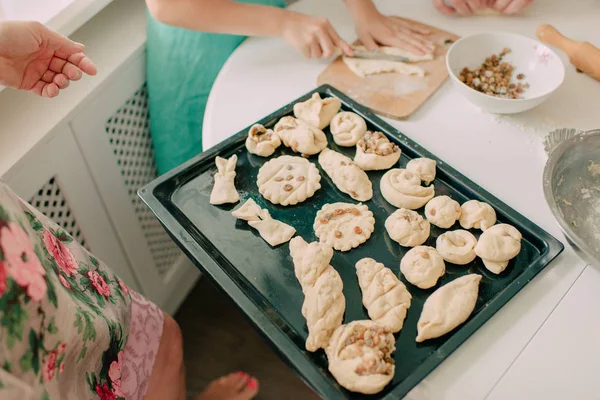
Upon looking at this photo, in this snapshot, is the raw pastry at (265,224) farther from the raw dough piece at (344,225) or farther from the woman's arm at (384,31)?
the woman's arm at (384,31)

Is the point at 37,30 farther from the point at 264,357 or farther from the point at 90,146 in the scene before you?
the point at 264,357

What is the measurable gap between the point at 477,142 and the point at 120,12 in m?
1.03

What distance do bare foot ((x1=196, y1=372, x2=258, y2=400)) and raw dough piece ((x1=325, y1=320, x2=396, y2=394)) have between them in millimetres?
775

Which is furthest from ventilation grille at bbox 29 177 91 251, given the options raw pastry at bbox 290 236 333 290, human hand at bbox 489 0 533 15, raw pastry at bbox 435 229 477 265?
human hand at bbox 489 0 533 15

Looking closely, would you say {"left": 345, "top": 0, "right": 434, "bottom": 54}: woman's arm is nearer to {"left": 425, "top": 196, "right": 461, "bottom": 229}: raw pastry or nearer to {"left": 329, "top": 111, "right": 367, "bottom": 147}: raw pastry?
{"left": 329, "top": 111, "right": 367, "bottom": 147}: raw pastry

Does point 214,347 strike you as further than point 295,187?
Yes

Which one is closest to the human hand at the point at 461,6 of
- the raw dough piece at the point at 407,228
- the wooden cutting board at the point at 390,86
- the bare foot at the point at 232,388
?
the wooden cutting board at the point at 390,86

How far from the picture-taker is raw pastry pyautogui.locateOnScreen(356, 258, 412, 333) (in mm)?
747

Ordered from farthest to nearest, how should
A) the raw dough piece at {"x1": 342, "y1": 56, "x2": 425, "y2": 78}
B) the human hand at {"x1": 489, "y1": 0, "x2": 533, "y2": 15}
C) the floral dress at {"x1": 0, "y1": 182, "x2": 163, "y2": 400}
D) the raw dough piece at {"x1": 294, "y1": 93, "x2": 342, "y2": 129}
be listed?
the human hand at {"x1": 489, "y1": 0, "x2": 533, "y2": 15} → the raw dough piece at {"x1": 342, "y1": 56, "x2": 425, "y2": 78} → the raw dough piece at {"x1": 294, "y1": 93, "x2": 342, "y2": 129} → the floral dress at {"x1": 0, "y1": 182, "x2": 163, "y2": 400}

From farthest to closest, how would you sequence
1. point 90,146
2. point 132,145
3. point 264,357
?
point 264,357 → point 132,145 → point 90,146

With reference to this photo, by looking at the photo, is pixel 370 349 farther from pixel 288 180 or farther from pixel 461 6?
pixel 461 6

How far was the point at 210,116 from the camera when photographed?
1.09m

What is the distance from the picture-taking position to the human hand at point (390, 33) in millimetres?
1181

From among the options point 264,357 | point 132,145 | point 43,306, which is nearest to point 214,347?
point 264,357
